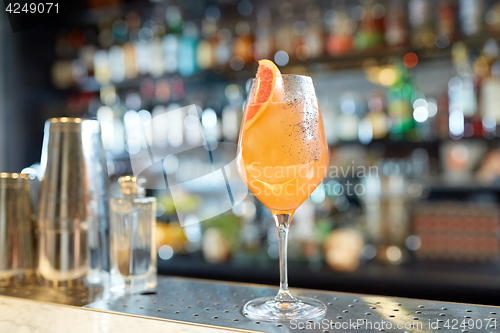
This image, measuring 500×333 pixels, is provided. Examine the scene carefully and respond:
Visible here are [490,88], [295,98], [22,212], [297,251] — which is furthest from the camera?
[297,251]

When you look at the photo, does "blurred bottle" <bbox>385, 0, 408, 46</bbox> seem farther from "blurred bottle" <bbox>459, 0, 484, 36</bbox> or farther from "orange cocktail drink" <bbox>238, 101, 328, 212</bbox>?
"orange cocktail drink" <bbox>238, 101, 328, 212</bbox>

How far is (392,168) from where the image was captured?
2.41m

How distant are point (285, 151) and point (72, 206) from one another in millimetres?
338

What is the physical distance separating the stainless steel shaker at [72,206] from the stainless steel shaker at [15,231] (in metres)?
0.05

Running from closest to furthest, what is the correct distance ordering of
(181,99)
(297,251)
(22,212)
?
1. (22,212)
2. (297,251)
3. (181,99)

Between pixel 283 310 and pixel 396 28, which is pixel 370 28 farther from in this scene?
pixel 283 310

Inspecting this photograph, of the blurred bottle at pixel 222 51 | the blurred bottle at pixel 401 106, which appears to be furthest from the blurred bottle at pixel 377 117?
the blurred bottle at pixel 222 51

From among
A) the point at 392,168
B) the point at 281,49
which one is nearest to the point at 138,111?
the point at 281,49

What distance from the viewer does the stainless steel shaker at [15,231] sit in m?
0.69

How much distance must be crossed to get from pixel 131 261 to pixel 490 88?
1989 millimetres

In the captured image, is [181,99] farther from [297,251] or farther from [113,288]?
[113,288]

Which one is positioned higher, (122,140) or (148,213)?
(122,140)

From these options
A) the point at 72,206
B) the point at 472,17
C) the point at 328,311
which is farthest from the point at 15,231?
the point at 472,17

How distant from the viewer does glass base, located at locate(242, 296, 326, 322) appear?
51cm
